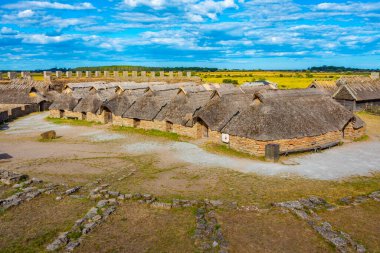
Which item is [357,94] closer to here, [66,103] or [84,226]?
[66,103]

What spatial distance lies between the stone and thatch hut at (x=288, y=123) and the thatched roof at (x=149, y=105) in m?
6.32

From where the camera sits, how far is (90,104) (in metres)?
38.6

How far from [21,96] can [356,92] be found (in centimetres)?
4331

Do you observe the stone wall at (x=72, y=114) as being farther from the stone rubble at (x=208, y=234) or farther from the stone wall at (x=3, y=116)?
the stone rubble at (x=208, y=234)

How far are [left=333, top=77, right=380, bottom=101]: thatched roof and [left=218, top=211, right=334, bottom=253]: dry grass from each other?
114 ft

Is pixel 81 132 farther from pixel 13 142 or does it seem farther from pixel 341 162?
pixel 341 162

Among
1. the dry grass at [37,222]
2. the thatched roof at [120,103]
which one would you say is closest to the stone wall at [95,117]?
the thatched roof at [120,103]

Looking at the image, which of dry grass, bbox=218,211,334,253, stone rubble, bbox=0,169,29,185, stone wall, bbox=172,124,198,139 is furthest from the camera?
stone wall, bbox=172,124,198,139

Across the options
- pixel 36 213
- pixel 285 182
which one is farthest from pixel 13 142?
pixel 285 182

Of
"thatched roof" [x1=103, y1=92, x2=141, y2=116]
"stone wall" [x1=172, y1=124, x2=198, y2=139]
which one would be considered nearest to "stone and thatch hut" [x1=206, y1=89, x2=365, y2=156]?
"stone wall" [x1=172, y1=124, x2=198, y2=139]

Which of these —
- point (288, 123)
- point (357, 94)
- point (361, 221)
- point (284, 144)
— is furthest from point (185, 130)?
point (357, 94)

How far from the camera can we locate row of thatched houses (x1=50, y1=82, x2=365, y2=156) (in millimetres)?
22750

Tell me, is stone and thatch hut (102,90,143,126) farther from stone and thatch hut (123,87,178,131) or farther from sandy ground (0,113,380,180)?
sandy ground (0,113,380,180)

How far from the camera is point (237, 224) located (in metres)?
12.8
